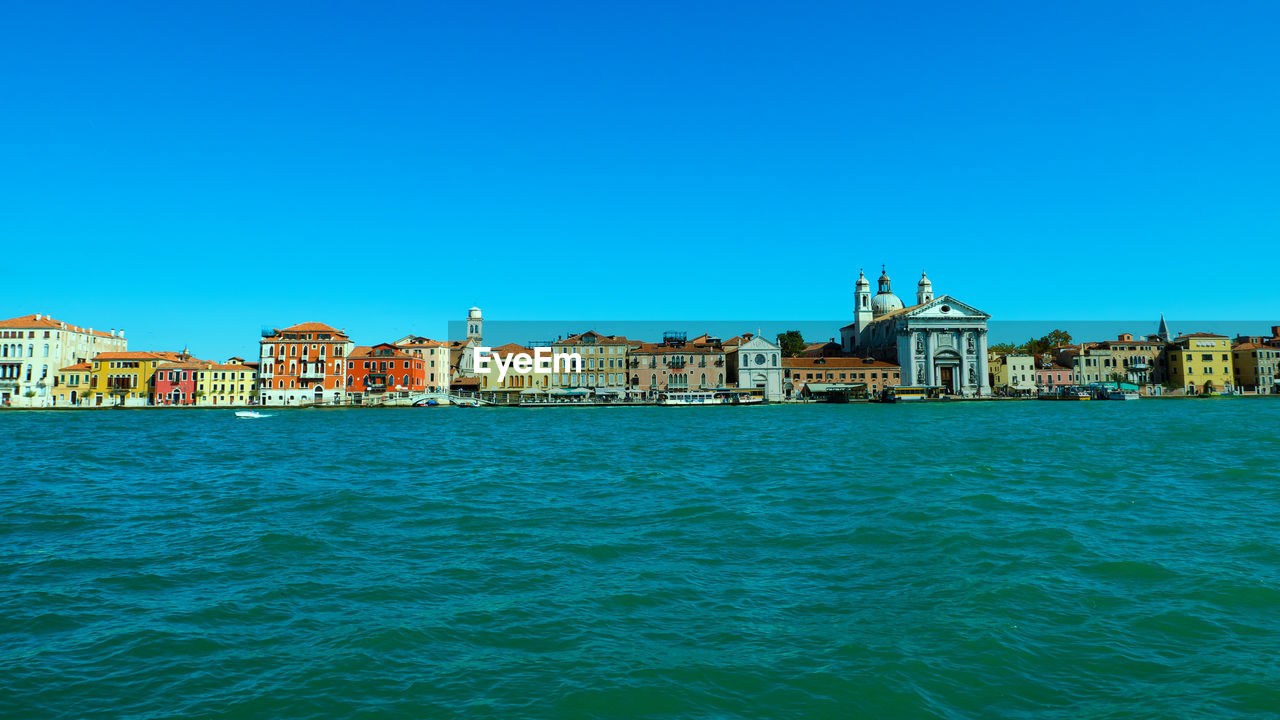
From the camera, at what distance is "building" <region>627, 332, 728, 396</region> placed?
70750 mm

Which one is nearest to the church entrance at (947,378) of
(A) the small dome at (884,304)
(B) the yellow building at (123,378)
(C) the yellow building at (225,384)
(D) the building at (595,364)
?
(A) the small dome at (884,304)

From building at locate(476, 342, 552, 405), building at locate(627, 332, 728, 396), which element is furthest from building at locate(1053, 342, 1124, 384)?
building at locate(476, 342, 552, 405)

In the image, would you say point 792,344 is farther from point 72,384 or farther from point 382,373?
point 72,384

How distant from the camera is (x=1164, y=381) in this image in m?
76.3

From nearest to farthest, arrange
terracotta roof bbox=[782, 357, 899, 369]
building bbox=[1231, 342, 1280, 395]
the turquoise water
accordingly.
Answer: the turquoise water → terracotta roof bbox=[782, 357, 899, 369] → building bbox=[1231, 342, 1280, 395]

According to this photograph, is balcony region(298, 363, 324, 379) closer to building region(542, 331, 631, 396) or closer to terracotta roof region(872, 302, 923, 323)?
building region(542, 331, 631, 396)

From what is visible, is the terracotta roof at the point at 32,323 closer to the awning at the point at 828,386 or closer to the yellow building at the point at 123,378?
the yellow building at the point at 123,378

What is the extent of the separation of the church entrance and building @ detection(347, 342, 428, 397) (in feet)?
160

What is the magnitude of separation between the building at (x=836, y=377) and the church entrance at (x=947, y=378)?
4405 millimetres

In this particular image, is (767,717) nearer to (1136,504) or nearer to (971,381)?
(1136,504)

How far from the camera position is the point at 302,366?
65.0 metres

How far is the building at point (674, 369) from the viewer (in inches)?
2785

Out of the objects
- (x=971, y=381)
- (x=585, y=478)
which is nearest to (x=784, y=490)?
(x=585, y=478)

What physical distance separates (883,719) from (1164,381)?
8812 centimetres
